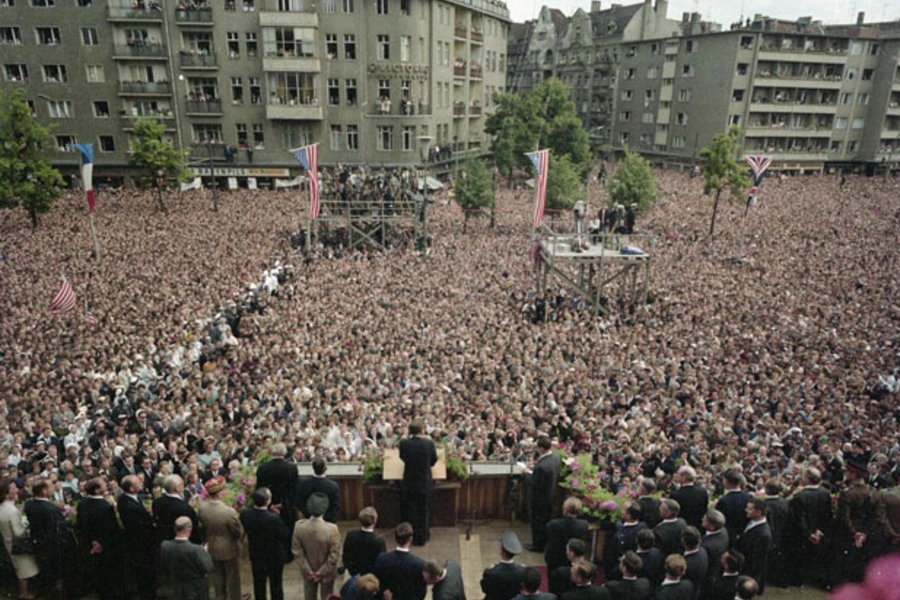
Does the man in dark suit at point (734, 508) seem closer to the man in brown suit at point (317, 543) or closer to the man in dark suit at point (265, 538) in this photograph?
the man in brown suit at point (317, 543)

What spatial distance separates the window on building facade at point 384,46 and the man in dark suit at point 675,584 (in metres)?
45.4

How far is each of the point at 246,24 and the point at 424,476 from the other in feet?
149

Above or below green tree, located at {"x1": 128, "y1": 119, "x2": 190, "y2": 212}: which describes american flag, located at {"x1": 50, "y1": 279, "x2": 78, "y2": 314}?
below

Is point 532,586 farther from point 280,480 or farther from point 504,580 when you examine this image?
point 280,480

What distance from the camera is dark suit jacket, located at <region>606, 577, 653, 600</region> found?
18.5 feet

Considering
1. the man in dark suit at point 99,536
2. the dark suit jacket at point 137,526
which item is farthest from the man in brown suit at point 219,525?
the man in dark suit at point 99,536

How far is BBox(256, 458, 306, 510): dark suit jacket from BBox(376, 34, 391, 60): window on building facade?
43.3 metres

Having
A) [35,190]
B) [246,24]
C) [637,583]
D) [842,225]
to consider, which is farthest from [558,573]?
[246,24]

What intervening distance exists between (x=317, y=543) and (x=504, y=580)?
2.09m

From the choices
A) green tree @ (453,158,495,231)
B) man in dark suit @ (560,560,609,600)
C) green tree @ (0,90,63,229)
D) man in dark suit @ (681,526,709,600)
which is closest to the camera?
man in dark suit @ (560,560,609,600)

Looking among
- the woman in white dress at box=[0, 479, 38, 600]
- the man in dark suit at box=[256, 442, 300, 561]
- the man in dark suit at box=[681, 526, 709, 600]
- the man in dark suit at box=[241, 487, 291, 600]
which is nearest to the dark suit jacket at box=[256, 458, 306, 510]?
the man in dark suit at box=[256, 442, 300, 561]

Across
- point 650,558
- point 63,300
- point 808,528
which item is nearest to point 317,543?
point 650,558

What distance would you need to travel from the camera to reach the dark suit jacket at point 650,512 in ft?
23.0

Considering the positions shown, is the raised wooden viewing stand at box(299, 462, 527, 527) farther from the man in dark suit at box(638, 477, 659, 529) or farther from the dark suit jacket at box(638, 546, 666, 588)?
the dark suit jacket at box(638, 546, 666, 588)
